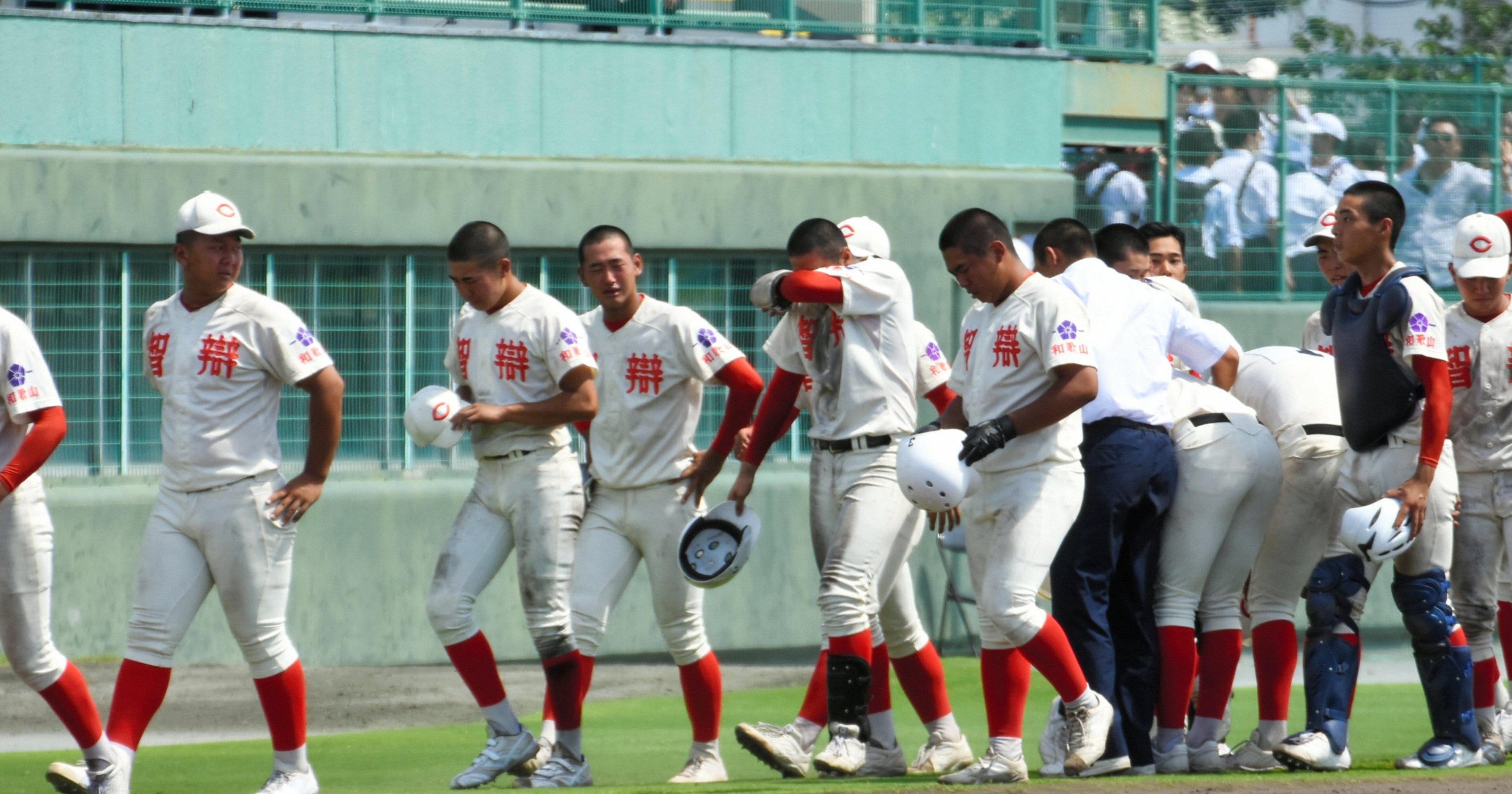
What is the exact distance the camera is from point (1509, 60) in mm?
17328

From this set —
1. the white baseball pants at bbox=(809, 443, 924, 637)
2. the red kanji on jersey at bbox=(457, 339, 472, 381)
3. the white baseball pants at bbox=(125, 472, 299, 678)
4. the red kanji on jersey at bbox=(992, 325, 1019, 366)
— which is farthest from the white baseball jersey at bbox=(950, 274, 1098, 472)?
the white baseball pants at bbox=(125, 472, 299, 678)

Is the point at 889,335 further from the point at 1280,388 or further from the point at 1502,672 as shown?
the point at 1502,672

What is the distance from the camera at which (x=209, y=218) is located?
697cm

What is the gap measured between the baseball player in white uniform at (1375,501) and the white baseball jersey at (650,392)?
2.55 metres

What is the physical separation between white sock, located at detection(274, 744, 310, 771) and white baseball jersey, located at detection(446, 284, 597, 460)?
4.72 feet

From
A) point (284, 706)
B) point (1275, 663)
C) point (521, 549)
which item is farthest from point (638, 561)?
point (1275, 663)

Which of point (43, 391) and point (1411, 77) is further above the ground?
point (1411, 77)

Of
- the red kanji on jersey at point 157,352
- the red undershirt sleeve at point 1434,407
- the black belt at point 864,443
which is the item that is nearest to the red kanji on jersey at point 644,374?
the black belt at point 864,443

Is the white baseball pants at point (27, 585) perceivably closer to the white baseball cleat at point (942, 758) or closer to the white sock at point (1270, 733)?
the white baseball cleat at point (942, 758)

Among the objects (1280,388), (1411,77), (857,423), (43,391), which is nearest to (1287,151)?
(1411,77)

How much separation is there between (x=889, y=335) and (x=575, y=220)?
219 inches

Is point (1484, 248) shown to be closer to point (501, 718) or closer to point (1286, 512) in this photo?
point (1286, 512)

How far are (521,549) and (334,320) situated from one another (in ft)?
16.8

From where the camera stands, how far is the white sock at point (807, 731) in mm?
7809
